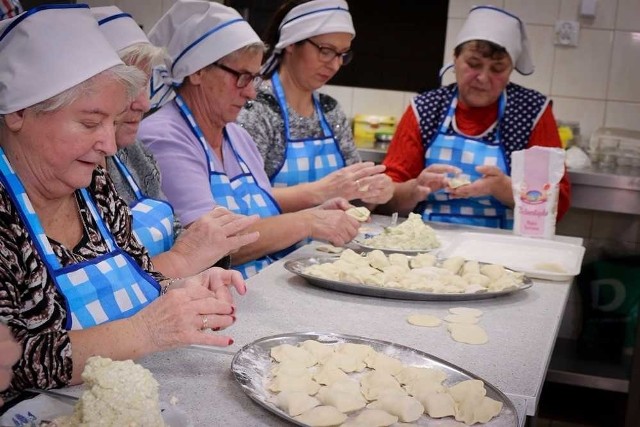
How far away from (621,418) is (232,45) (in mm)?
2566

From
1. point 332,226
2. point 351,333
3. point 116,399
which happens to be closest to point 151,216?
point 332,226

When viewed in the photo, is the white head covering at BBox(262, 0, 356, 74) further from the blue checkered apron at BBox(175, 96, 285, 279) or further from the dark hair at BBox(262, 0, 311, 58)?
the blue checkered apron at BBox(175, 96, 285, 279)

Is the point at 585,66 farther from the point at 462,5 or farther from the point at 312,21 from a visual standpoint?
the point at 312,21

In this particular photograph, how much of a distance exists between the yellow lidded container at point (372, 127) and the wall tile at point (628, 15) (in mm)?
1346

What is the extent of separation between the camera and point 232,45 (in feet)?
8.45

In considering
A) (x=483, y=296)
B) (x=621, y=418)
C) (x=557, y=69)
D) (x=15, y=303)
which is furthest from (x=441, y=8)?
(x=15, y=303)

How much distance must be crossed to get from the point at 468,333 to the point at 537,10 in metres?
3.17

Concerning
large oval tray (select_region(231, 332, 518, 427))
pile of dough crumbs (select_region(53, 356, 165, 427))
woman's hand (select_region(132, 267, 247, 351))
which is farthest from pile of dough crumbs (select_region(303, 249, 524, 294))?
pile of dough crumbs (select_region(53, 356, 165, 427))

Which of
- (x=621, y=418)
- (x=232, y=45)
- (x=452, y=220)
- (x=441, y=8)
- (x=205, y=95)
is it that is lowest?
(x=621, y=418)

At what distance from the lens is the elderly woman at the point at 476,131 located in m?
3.30

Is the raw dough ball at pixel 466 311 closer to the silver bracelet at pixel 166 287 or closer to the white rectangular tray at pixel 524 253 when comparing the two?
the white rectangular tray at pixel 524 253

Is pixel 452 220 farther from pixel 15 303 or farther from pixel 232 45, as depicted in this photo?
pixel 15 303

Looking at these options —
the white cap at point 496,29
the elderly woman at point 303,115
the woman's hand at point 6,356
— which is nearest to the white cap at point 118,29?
the elderly woman at point 303,115

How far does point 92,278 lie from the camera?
167 cm
